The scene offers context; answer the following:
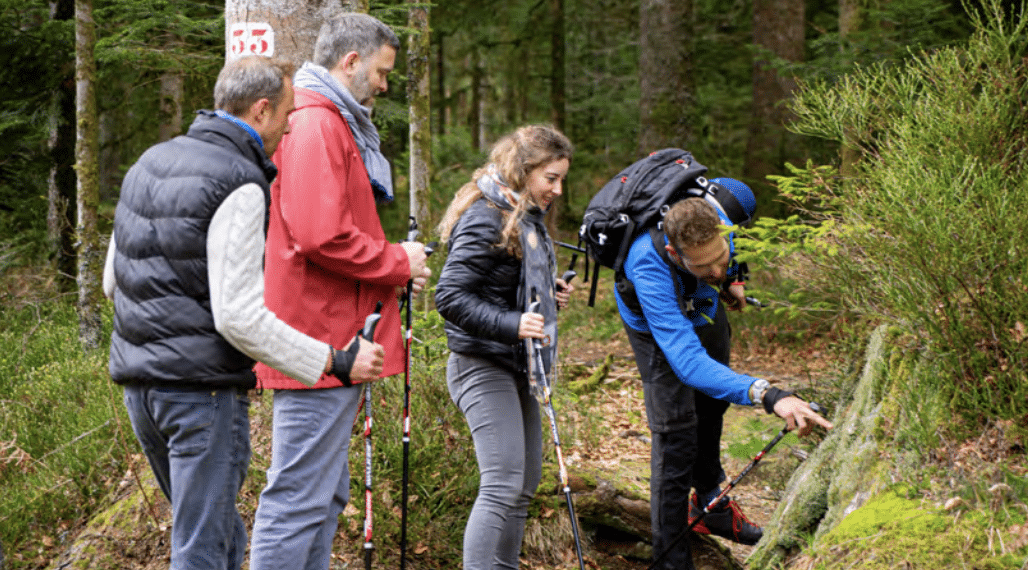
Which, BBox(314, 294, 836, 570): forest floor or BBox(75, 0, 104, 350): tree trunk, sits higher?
BBox(75, 0, 104, 350): tree trunk

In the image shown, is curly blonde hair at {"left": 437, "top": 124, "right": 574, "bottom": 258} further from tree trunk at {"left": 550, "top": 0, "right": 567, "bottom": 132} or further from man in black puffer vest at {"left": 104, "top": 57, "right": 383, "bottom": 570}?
tree trunk at {"left": 550, "top": 0, "right": 567, "bottom": 132}

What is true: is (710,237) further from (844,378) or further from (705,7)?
(705,7)

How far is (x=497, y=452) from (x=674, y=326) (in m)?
1.05

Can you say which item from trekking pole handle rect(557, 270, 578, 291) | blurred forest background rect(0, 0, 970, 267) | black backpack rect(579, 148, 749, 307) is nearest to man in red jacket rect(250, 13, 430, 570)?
trekking pole handle rect(557, 270, 578, 291)

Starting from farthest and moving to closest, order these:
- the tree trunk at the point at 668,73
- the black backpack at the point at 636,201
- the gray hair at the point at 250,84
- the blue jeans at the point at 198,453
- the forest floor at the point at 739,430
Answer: the tree trunk at the point at 668,73 < the forest floor at the point at 739,430 < the black backpack at the point at 636,201 < the gray hair at the point at 250,84 < the blue jeans at the point at 198,453

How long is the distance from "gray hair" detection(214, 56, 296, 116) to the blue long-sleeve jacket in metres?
2.02

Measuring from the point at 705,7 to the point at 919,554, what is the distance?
1434 cm

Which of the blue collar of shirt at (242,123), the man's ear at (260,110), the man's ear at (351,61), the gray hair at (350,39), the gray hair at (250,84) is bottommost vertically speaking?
the blue collar of shirt at (242,123)

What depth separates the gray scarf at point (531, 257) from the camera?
13.1ft

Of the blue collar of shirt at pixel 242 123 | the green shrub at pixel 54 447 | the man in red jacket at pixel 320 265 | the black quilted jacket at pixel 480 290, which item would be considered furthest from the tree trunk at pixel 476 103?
the blue collar of shirt at pixel 242 123

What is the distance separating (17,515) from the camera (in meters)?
5.00

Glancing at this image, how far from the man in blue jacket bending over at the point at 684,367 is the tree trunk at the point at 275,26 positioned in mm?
2230

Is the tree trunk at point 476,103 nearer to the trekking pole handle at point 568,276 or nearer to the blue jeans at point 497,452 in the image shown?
the trekking pole handle at point 568,276

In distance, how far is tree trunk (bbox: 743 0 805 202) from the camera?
12812 mm
